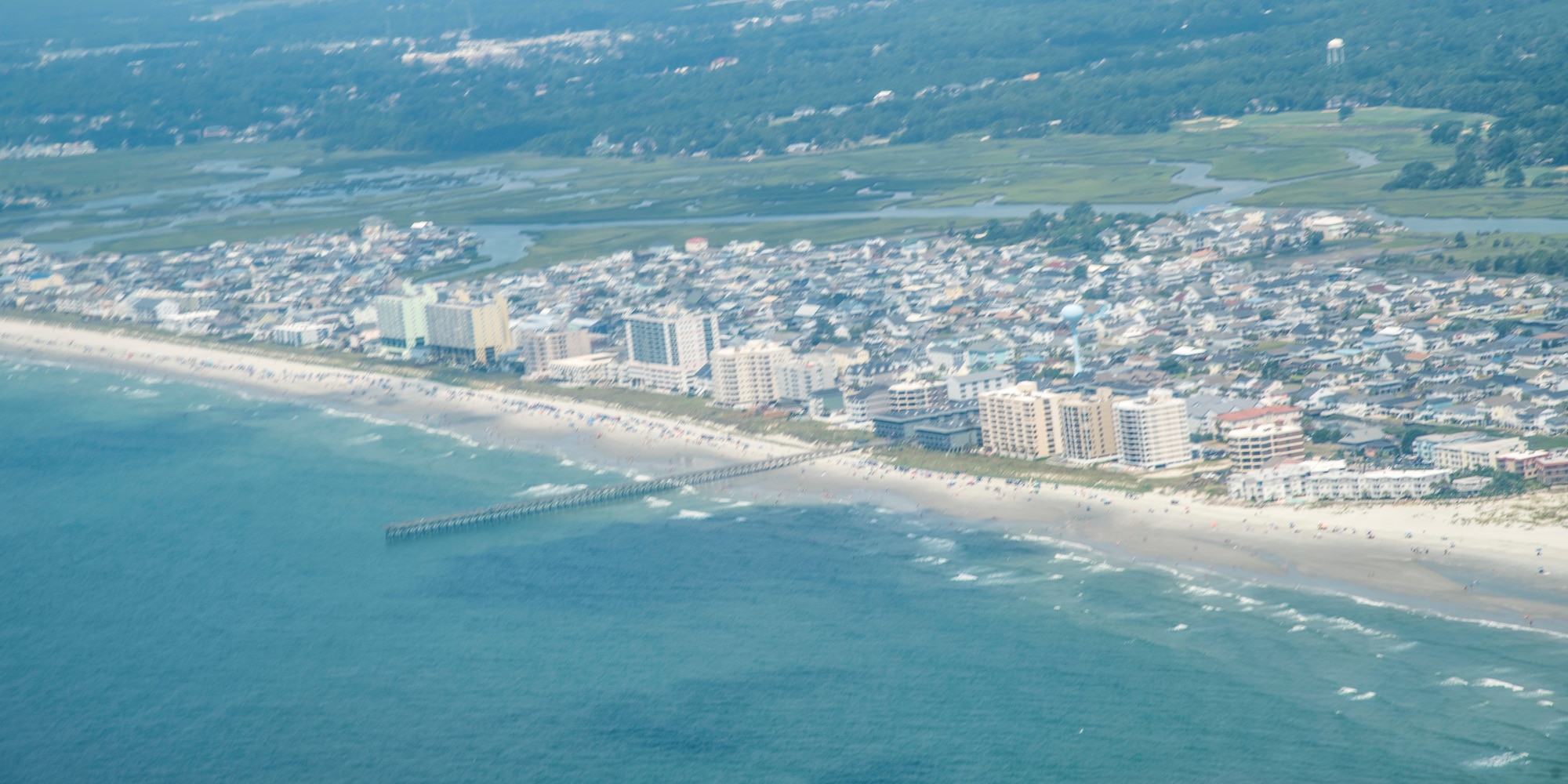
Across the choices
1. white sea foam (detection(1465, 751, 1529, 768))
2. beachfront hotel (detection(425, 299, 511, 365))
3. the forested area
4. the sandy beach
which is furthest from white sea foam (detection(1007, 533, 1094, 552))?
the forested area

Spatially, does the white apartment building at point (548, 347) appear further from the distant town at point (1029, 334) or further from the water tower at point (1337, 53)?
the water tower at point (1337, 53)

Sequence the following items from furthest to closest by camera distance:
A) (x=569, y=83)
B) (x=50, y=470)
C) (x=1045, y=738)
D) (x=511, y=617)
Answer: (x=569, y=83) → (x=50, y=470) → (x=511, y=617) → (x=1045, y=738)

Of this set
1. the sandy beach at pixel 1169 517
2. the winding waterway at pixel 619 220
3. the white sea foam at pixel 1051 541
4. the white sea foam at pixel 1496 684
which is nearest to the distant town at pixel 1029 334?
the sandy beach at pixel 1169 517

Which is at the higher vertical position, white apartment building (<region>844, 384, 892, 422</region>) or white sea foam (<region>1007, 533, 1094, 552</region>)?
white apartment building (<region>844, 384, 892, 422</region>)

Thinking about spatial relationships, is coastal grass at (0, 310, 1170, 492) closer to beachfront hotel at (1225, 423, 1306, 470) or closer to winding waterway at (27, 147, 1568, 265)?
beachfront hotel at (1225, 423, 1306, 470)

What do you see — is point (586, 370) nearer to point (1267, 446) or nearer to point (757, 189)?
point (1267, 446)

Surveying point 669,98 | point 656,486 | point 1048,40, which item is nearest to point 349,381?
point 656,486

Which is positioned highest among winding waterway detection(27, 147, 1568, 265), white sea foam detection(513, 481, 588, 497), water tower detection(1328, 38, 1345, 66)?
water tower detection(1328, 38, 1345, 66)

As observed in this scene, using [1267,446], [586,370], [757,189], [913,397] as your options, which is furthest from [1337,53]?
[1267,446]

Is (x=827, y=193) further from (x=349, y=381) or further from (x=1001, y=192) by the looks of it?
(x=349, y=381)
